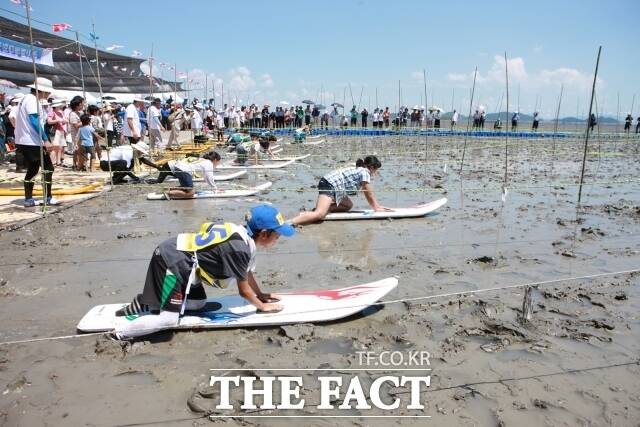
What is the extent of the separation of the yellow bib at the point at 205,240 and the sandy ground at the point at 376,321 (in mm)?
572

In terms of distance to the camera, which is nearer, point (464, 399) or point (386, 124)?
point (464, 399)

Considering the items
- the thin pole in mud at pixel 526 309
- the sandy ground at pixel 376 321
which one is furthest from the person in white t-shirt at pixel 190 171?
the thin pole in mud at pixel 526 309

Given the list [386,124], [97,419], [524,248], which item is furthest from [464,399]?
[386,124]

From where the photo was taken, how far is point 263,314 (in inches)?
167

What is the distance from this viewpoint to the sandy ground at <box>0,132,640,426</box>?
3.12 meters

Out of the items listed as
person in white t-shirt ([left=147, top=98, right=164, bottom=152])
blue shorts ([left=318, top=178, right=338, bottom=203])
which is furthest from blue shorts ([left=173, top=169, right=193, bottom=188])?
person in white t-shirt ([left=147, top=98, right=164, bottom=152])

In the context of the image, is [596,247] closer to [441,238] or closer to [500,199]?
[441,238]

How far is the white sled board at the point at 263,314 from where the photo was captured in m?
4.08

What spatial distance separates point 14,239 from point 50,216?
4.40 feet

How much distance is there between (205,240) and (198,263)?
0.64 feet

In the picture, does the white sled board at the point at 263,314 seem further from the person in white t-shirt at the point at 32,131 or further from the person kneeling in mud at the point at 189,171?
the person kneeling in mud at the point at 189,171

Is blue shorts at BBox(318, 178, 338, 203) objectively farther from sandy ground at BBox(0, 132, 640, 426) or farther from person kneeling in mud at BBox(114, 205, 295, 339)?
person kneeling in mud at BBox(114, 205, 295, 339)

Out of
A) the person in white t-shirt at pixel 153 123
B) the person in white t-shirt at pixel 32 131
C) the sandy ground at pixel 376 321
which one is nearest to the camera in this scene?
the sandy ground at pixel 376 321

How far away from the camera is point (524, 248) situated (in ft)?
22.1
